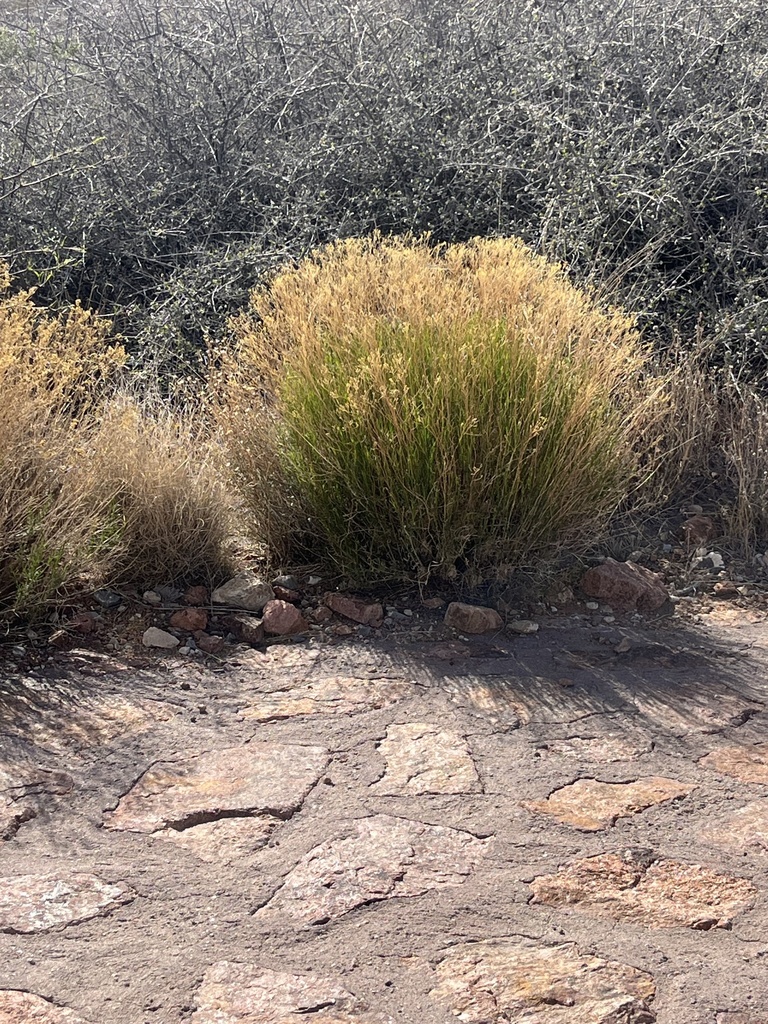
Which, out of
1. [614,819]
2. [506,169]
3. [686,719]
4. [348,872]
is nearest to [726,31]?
[506,169]

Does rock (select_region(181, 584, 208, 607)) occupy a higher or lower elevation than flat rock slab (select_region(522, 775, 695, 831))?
higher

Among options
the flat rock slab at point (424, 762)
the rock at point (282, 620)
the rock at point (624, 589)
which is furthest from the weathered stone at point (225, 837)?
the rock at point (624, 589)

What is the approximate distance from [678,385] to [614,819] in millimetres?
2749

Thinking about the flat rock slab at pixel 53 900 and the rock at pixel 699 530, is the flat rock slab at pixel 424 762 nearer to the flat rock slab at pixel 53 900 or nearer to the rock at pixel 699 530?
the flat rock slab at pixel 53 900

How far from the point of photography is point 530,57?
680 centimetres

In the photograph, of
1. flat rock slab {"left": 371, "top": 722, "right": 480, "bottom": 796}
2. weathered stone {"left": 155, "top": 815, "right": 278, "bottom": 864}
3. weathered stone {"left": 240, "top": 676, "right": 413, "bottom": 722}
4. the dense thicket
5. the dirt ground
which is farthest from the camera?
the dense thicket

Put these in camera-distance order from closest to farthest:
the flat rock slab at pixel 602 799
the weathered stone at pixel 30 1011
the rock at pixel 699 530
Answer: the weathered stone at pixel 30 1011, the flat rock slab at pixel 602 799, the rock at pixel 699 530

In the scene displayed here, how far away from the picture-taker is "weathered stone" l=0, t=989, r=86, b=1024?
1944mm

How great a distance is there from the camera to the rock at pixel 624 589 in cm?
408

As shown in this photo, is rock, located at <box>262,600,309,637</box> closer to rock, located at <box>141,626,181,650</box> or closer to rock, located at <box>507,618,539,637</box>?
rock, located at <box>141,626,181,650</box>

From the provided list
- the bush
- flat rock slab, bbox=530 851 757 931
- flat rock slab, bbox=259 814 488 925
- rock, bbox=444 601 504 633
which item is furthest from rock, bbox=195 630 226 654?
flat rock slab, bbox=530 851 757 931

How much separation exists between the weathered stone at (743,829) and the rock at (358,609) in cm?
152

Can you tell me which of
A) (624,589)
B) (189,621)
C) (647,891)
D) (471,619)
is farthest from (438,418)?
(647,891)

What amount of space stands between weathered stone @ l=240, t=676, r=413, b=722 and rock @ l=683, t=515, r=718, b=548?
179 cm
